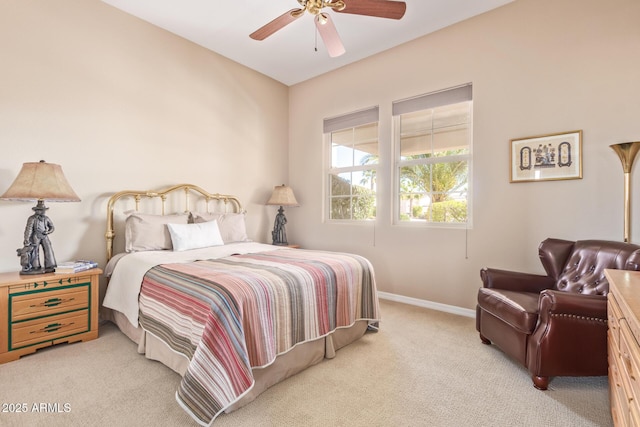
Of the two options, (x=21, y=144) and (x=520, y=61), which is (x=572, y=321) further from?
(x=21, y=144)

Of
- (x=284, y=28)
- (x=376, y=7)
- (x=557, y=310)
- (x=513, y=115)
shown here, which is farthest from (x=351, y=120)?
(x=557, y=310)

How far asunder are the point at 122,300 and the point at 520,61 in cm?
421

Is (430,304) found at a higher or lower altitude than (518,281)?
lower

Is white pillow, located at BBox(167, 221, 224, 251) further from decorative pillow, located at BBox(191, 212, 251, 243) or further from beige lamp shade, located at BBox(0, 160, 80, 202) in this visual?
beige lamp shade, located at BBox(0, 160, 80, 202)

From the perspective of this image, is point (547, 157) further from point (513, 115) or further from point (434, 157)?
point (434, 157)

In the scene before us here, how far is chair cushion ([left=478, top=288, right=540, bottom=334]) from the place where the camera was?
1950 mm

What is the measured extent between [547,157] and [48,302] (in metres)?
4.38

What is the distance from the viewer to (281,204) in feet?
14.1

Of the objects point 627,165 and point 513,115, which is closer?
point 627,165

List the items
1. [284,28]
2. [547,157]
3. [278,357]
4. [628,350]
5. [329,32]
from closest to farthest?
[628,350] < [278,357] < [329,32] < [547,157] < [284,28]

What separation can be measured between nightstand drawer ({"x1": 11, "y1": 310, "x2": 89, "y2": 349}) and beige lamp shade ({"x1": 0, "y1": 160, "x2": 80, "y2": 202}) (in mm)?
935

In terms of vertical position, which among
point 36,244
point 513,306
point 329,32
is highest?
point 329,32

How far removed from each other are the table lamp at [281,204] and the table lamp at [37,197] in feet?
7.71

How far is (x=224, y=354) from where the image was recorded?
1.57 meters
